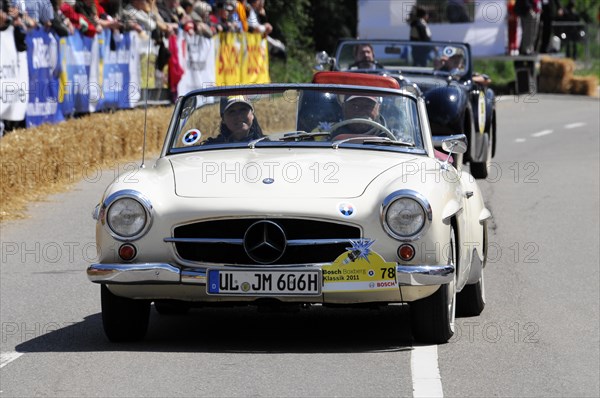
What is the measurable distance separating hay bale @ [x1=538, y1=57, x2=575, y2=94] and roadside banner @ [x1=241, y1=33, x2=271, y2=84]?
35.6 feet

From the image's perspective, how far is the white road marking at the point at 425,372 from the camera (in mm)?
6234

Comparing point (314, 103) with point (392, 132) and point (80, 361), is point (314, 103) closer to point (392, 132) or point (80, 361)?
point (392, 132)

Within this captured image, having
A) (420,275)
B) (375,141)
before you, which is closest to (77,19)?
(375,141)

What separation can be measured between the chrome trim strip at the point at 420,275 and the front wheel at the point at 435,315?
0.15 meters

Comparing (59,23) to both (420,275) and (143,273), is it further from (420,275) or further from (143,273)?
(420,275)

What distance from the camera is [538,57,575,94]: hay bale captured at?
115 ft

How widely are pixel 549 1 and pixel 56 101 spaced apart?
23.2 metres

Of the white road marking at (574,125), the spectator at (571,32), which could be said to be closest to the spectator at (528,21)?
the spectator at (571,32)

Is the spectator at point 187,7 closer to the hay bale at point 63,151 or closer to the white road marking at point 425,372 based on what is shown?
the hay bale at point 63,151

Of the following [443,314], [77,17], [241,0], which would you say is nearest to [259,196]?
[443,314]

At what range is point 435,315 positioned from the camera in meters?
7.08

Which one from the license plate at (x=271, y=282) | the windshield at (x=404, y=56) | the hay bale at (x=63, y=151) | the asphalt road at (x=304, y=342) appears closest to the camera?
the asphalt road at (x=304, y=342)

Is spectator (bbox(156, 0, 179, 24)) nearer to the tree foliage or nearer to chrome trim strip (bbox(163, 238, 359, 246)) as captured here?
the tree foliage

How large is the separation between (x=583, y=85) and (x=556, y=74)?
0.69m
